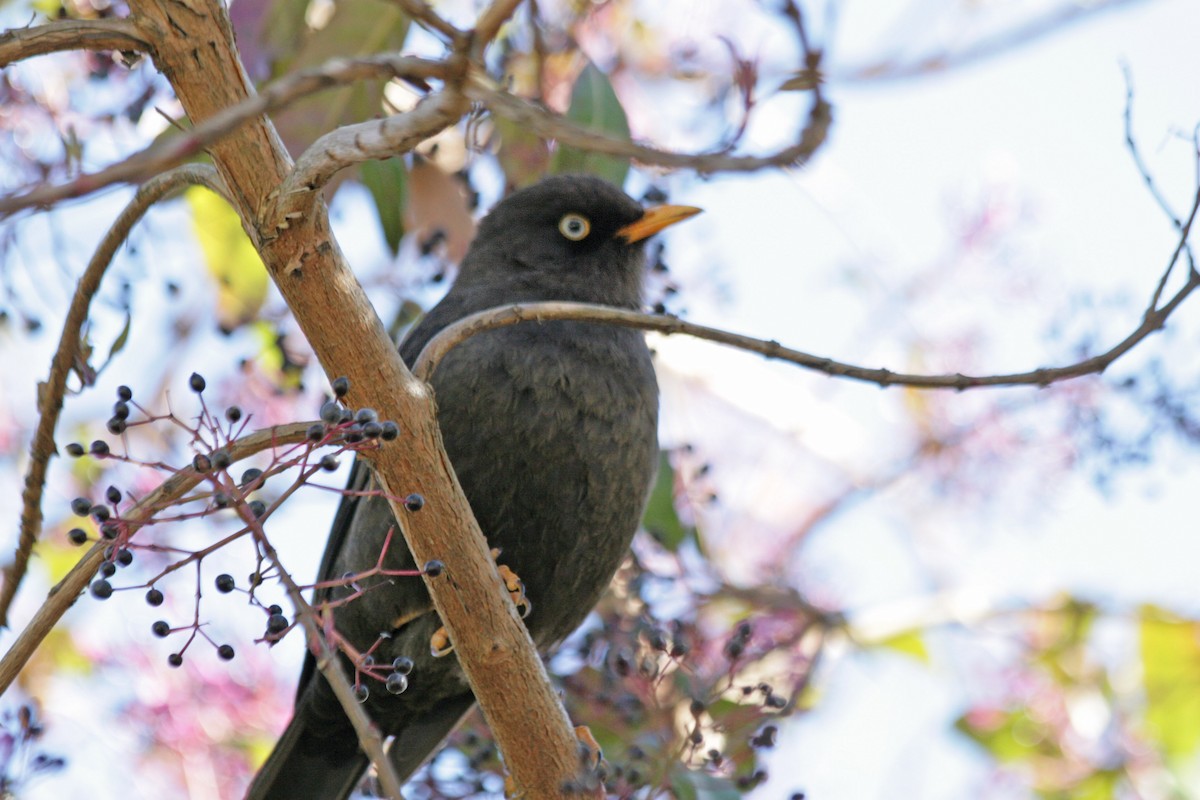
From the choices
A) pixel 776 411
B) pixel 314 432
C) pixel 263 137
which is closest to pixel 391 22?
pixel 263 137

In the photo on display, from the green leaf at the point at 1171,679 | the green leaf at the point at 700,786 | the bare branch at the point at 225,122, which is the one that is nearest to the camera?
the bare branch at the point at 225,122

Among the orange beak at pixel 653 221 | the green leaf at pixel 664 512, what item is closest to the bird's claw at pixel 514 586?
the green leaf at pixel 664 512

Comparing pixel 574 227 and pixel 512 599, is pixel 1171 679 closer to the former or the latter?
pixel 574 227

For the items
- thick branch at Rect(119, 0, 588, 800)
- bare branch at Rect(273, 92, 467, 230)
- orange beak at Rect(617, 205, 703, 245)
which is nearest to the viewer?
bare branch at Rect(273, 92, 467, 230)

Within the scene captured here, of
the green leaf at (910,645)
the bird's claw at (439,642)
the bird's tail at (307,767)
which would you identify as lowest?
the bird's tail at (307,767)

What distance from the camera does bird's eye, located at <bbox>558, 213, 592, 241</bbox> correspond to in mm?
5066

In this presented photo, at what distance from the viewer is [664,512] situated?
4.98 m

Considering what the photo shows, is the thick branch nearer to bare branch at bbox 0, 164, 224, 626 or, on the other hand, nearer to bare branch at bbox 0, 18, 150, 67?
bare branch at bbox 0, 18, 150, 67

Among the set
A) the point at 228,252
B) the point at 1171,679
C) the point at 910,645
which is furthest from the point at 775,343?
the point at 1171,679

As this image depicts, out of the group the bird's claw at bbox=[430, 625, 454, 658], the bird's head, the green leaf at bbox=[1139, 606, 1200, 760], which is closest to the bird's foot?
the bird's claw at bbox=[430, 625, 454, 658]

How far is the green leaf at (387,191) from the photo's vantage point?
4520 millimetres

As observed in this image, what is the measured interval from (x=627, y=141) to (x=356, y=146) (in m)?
0.65

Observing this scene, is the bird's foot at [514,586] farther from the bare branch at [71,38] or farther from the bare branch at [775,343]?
the bare branch at [71,38]

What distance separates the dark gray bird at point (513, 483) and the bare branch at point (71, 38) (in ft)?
4.79
